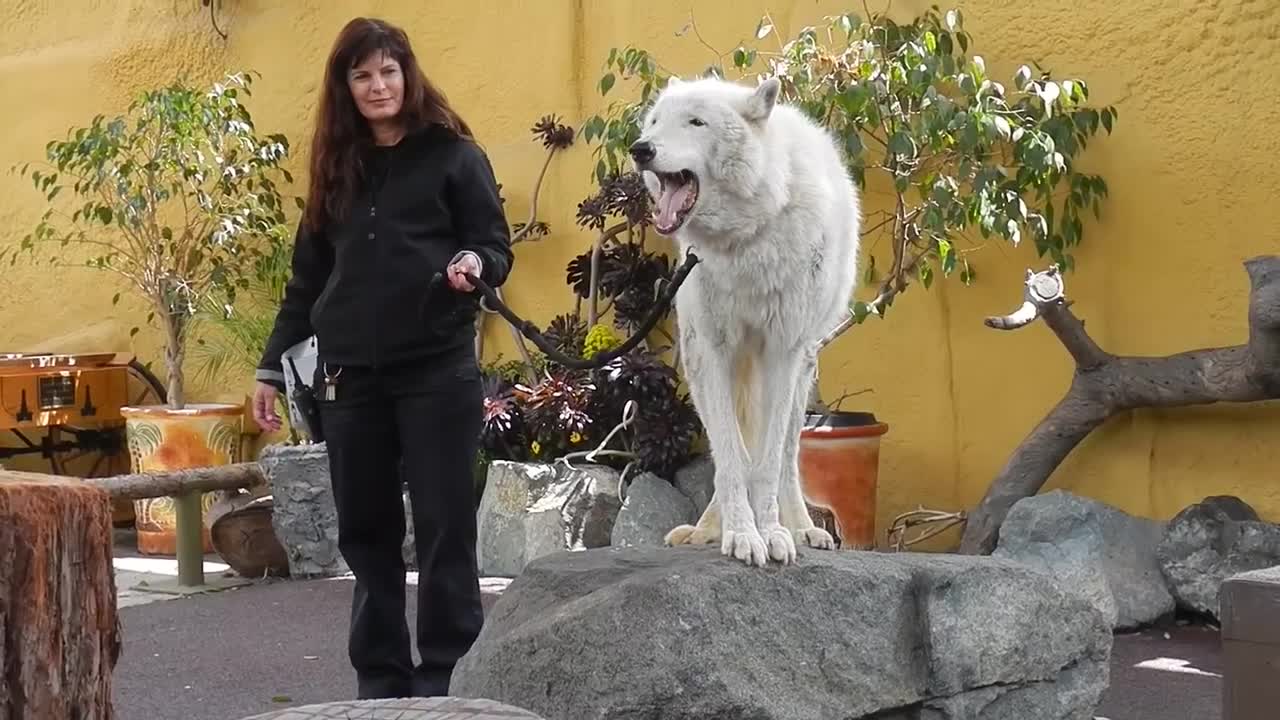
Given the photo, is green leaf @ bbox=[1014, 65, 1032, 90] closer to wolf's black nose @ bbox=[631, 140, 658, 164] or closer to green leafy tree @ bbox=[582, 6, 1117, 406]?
green leafy tree @ bbox=[582, 6, 1117, 406]

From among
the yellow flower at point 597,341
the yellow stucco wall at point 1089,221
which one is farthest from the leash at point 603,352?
the yellow flower at point 597,341

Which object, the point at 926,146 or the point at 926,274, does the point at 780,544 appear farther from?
the point at 926,146

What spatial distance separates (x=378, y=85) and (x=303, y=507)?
3.80 m

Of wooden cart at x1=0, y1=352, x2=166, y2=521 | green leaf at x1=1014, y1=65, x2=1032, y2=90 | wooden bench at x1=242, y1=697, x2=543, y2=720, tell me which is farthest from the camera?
wooden cart at x1=0, y1=352, x2=166, y2=521

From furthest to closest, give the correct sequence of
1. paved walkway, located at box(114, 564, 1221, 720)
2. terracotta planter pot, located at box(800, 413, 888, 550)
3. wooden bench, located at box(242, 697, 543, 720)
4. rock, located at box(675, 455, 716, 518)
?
rock, located at box(675, 455, 716, 518), terracotta planter pot, located at box(800, 413, 888, 550), paved walkway, located at box(114, 564, 1221, 720), wooden bench, located at box(242, 697, 543, 720)

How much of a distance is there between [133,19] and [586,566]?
717 centimetres

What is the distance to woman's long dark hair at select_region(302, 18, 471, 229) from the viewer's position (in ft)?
12.1

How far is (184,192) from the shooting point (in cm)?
842

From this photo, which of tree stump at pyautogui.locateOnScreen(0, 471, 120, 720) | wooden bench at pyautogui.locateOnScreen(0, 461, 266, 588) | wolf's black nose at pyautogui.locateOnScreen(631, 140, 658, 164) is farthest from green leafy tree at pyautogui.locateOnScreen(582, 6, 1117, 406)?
tree stump at pyautogui.locateOnScreen(0, 471, 120, 720)

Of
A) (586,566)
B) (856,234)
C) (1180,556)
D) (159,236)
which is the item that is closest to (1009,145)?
(1180,556)

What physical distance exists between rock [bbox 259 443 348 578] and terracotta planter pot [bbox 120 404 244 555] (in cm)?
101

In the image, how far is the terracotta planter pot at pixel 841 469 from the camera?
19.4 ft

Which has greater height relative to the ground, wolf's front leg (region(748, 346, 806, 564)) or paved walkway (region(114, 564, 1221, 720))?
wolf's front leg (region(748, 346, 806, 564))

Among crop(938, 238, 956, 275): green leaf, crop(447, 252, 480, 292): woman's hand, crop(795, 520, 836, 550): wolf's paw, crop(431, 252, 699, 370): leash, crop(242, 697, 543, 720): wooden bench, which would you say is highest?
crop(938, 238, 956, 275): green leaf
